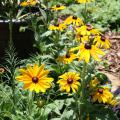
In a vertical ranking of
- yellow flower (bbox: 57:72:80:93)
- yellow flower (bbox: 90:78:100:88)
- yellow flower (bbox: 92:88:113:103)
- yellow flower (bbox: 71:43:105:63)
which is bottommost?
yellow flower (bbox: 92:88:113:103)

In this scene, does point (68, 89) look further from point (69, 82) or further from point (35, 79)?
point (35, 79)

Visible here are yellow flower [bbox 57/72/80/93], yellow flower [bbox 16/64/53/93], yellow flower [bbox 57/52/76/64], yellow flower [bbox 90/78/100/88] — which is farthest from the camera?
yellow flower [bbox 57/52/76/64]

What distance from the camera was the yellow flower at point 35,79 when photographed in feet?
8.66

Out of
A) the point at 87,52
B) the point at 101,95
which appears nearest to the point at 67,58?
the point at 101,95

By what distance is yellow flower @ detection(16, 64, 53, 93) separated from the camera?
8.66 feet

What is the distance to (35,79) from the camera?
267cm

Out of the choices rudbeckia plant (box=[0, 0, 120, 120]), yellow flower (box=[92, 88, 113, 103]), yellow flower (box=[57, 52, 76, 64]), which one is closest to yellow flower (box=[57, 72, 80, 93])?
rudbeckia plant (box=[0, 0, 120, 120])

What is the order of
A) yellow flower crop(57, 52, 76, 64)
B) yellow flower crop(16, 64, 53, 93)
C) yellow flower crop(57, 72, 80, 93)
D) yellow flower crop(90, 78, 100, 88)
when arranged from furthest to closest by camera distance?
yellow flower crop(57, 52, 76, 64), yellow flower crop(90, 78, 100, 88), yellow flower crop(57, 72, 80, 93), yellow flower crop(16, 64, 53, 93)

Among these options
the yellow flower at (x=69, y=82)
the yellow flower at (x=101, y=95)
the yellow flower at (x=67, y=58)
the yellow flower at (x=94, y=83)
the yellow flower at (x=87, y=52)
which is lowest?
the yellow flower at (x=101, y=95)

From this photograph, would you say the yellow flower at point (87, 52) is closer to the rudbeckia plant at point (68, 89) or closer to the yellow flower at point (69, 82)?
the rudbeckia plant at point (68, 89)

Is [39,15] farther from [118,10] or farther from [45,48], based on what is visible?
[118,10]

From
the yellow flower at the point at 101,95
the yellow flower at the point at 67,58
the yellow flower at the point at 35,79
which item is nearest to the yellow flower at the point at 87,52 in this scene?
the yellow flower at the point at 35,79

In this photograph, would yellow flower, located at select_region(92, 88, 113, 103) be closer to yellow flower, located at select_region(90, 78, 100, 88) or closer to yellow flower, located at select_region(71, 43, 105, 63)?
yellow flower, located at select_region(90, 78, 100, 88)

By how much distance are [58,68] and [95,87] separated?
1.82 feet
